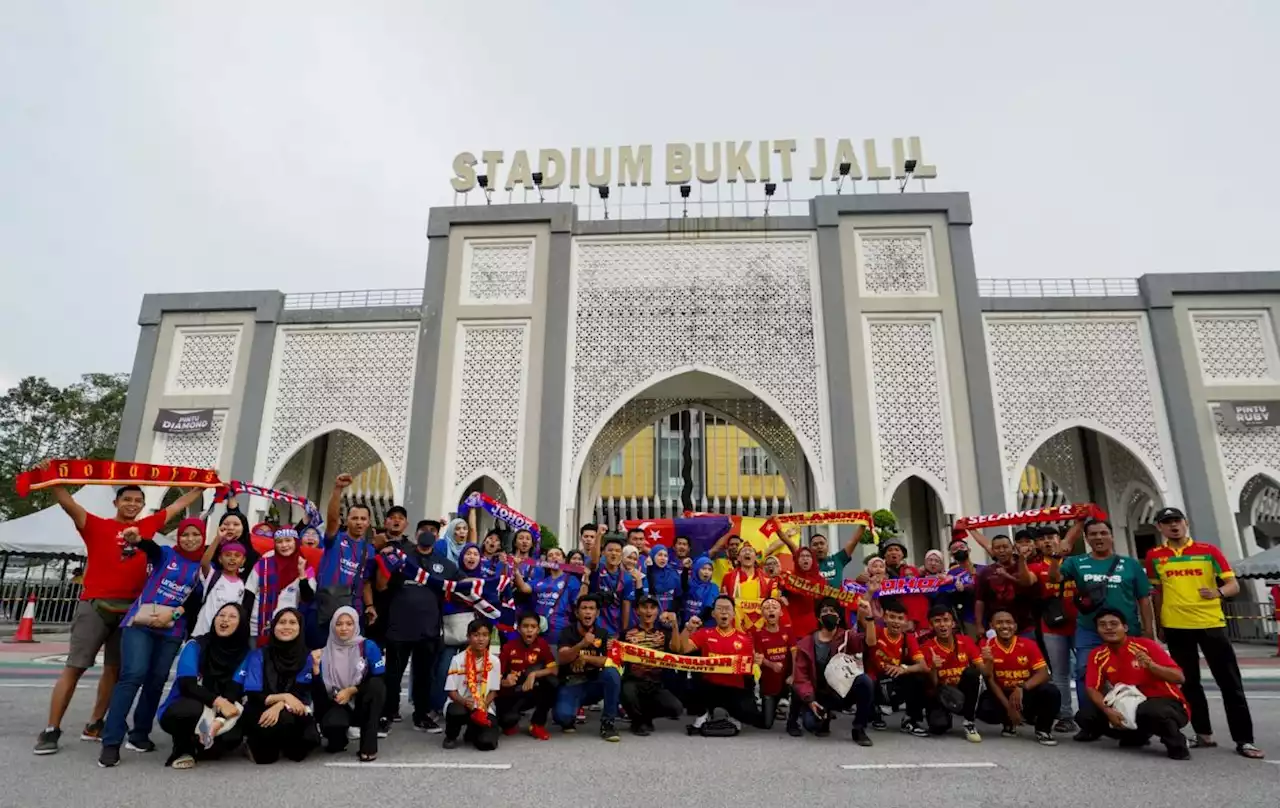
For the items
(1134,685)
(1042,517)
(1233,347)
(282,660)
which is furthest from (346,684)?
(1233,347)

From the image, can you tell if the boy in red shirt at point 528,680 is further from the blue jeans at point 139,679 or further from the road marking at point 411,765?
the blue jeans at point 139,679

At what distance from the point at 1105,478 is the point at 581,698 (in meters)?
15.9

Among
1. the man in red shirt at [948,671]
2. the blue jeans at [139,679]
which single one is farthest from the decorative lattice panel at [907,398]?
the blue jeans at [139,679]

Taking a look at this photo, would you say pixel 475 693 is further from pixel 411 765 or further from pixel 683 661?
pixel 683 661

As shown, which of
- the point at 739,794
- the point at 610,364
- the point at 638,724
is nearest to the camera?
the point at 739,794

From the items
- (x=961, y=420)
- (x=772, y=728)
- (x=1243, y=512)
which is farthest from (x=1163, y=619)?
(x=1243, y=512)

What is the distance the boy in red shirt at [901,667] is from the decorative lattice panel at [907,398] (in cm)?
939

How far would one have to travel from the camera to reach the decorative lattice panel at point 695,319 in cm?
1509

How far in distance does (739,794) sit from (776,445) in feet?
48.2

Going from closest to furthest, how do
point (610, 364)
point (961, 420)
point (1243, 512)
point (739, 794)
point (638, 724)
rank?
point (739, 794) < point (638, 724) < point (961, 420) < point (610, 364) < point (1243, 512)

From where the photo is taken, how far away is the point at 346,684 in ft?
14.3

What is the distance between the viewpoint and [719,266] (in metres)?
15.8

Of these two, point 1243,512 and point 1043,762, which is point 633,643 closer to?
point 1043,762

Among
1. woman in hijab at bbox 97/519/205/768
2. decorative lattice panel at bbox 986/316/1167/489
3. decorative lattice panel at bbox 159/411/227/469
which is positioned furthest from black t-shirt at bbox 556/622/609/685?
decorative lattice panel at bbox 159/411/227/469
